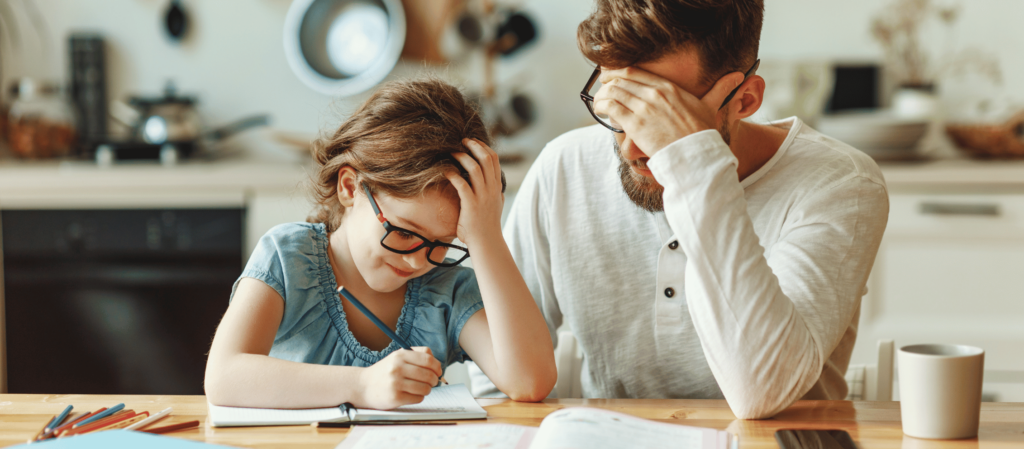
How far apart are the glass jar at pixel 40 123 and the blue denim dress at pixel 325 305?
2.06 meters

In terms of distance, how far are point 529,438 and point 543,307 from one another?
604mm

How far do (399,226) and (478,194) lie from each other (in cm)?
12

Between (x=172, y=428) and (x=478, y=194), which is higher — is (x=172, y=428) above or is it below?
below

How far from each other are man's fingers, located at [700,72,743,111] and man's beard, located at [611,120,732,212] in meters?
0.06

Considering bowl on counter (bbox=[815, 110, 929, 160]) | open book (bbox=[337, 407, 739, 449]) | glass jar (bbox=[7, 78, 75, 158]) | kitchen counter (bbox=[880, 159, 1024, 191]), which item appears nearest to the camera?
open book (bbox=[337, 407, 739, 449])

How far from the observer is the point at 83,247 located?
2463 mm

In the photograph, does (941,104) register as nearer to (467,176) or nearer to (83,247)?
(467,176)

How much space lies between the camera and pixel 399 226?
108 cm

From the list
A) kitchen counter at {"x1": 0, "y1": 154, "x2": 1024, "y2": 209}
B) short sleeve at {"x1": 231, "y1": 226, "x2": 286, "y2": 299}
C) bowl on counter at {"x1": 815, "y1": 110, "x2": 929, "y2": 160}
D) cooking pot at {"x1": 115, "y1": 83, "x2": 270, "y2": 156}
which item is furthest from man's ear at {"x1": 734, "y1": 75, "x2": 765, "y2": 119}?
cooking pot at {"x1": 115, "y1": 83, "x2": 270, "y2": 156}

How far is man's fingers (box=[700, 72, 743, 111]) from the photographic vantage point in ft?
3.50

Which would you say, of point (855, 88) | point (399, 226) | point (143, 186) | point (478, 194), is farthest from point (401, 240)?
point (855, 88)

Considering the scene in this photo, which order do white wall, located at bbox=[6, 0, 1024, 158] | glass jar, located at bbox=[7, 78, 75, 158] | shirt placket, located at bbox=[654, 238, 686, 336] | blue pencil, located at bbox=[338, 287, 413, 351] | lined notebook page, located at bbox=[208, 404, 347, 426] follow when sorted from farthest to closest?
white wall, located at bbox=[6, 0, 1024, 158] → glass jar, located at bbox=[7, 78, 75, 158] → shirt placket, located at bbox=[654, 238, 686, 336] → blue pencil, located at bbox=[338, 287, 413, 351] → lined notebook page, located at bbox=[208, 404, 347, 426]

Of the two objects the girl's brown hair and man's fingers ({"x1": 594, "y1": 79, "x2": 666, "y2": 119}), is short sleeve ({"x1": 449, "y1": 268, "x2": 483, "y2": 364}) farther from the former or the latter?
man's fingers ({"x1": 594, "y1": 79, "x2": 666, "y2": 119})

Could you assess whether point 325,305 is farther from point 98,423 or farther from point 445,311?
point 98,423
